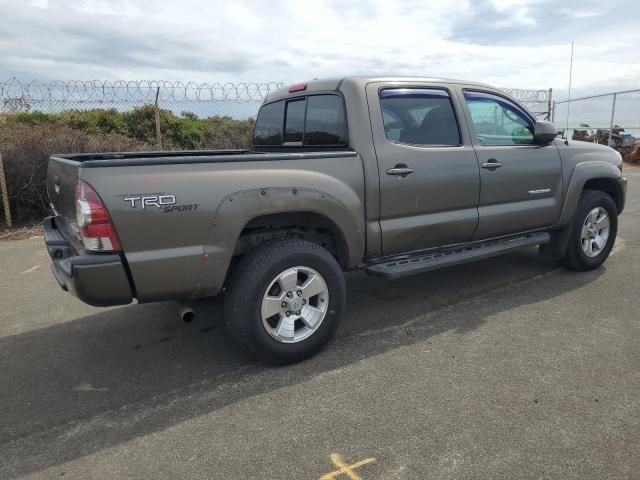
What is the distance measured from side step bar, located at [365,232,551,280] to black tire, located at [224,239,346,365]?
0.46 m

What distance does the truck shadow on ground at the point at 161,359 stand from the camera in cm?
280

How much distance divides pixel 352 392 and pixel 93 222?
1.77 m

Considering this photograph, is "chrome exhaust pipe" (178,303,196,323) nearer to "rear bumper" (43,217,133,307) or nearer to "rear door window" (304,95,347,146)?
"rear bumper" (43,217,133,307)

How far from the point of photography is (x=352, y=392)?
3.05 meters

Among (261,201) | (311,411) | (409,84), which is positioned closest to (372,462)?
(311,411)

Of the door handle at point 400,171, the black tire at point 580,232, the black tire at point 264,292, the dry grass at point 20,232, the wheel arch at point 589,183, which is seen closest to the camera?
the black tire at point 264,292

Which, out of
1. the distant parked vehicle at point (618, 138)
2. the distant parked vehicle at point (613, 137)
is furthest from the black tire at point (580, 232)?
the distant parked vehicle at point (618, 138)

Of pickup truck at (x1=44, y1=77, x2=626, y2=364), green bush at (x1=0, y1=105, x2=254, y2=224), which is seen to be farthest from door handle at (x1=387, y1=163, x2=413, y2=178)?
green bush at (x1=0, y1=105, x2=254, y2=224)

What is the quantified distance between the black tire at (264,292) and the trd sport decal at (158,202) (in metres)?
0.58

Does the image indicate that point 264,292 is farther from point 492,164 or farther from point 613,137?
point 613,137

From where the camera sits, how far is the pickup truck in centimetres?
287

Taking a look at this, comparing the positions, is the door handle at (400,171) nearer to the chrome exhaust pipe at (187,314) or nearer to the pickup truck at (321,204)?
the pickup truck at (321,204)

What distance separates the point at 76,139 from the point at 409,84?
6455 millimetres

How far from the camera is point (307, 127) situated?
4.18 m
